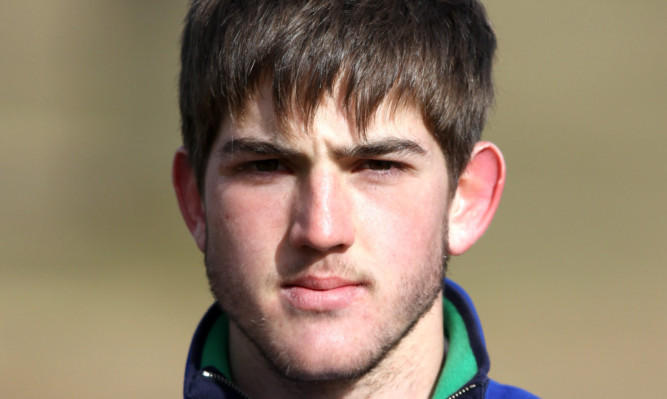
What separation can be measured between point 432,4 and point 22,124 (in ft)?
26.7

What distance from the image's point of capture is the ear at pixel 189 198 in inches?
Answer: 114

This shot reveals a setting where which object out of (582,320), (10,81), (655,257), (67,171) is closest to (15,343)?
(67,171)

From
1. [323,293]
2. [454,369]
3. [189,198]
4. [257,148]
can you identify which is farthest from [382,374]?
[189,198]

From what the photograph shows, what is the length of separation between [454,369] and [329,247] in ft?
2.03

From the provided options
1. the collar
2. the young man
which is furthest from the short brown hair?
the collar

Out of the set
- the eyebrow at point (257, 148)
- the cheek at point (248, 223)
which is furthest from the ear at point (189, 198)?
the eyebrow at point (257, 148)

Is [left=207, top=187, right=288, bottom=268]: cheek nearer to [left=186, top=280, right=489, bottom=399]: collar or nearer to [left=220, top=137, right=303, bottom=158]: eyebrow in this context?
[left=220, top=137, right=303, bottom=158]: eyebrow

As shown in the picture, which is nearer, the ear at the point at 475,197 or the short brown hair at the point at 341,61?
the short brown hair at the point at 341,61

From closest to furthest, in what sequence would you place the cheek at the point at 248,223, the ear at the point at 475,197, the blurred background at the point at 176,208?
the cheek at the point at 248,223, the ear at the point at 475,197, the blurred background at the point at 176,208

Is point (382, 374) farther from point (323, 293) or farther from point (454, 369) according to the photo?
point (323, 293)

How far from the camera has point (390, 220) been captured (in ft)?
8.13

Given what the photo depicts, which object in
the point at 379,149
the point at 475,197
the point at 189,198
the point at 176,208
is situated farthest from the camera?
the point at 176,208

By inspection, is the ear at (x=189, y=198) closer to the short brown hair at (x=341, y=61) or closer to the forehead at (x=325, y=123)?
the short brown hair at (x=341, y=61)

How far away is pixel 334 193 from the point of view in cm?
241
